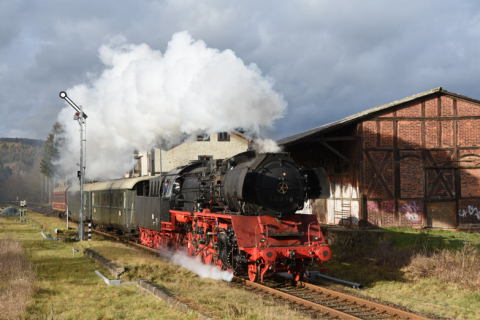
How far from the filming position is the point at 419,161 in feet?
64.6

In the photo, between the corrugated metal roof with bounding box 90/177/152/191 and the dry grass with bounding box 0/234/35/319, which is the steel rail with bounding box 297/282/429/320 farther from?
the corrugated metal roof with bounding box 90/177/152/191

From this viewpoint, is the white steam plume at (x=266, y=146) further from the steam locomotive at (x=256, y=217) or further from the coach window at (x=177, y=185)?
the coach window at (x=177, y=185)

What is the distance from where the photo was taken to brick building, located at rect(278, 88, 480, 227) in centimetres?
1956

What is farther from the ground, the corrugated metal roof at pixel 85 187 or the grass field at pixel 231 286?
the corrugated metal roof at pixel 85 187

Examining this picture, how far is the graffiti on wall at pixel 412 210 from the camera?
1956cm

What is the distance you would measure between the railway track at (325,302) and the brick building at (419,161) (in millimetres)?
9602

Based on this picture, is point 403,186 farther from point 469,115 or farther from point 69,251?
point 69,251

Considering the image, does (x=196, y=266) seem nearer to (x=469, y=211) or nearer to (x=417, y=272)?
(x=417, y=272)

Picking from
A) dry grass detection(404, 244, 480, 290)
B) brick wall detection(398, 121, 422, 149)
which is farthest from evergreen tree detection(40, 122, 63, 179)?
dry grass detection(404, 244, 480, 290)

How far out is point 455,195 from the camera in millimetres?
19578

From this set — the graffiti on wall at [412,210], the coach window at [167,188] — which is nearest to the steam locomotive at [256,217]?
the coach window at [167,188]

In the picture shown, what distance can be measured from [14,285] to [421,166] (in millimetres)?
16623

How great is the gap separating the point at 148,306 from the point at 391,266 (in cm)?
786

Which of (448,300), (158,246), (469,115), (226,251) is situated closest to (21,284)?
(226,251)
